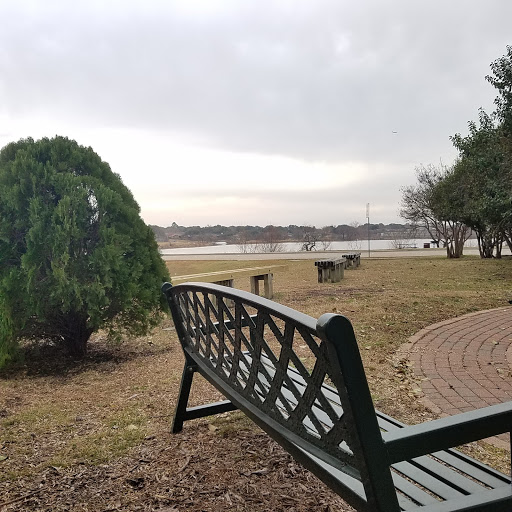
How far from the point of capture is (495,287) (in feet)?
32.8

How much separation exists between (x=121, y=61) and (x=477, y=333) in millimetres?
6890

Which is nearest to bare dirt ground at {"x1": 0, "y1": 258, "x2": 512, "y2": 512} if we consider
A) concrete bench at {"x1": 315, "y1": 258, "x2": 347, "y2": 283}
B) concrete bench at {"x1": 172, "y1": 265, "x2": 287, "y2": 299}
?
concrete bench at {"x1": 172, "y1": 265, "x2": 287, "y2": 299}

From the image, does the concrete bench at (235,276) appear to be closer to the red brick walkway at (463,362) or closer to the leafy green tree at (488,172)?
the red brick walkway at (463,362)

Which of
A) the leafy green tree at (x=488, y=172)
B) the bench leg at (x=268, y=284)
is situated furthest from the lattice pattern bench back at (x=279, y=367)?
the leafy green tree at (x=488, y=172)

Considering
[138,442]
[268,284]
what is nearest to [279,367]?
[138,442]

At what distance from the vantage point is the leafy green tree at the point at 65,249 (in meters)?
4.16

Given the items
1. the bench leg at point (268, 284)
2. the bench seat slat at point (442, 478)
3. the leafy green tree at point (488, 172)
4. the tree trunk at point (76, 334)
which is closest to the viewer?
the bench seat slat at point (442, 478)

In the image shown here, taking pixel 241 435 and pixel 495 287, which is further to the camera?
pixel 495 287

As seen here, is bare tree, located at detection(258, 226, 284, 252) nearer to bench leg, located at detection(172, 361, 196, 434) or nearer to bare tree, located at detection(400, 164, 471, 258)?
bare tree, located at detection(400, 164, 471, 258)

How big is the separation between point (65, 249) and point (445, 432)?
149 inches

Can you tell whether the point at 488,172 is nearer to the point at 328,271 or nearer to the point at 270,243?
the point at 328,271

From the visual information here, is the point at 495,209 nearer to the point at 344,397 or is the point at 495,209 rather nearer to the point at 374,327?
the point at 374,327

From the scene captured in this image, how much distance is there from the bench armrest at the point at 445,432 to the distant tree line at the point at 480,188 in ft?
36.0

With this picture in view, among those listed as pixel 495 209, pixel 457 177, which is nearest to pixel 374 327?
pixel 495 209
